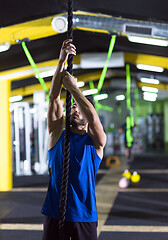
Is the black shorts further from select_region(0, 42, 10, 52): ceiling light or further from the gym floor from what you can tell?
select_region(0, 42, 10, 52): ceiling light

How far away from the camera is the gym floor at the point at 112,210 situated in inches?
155

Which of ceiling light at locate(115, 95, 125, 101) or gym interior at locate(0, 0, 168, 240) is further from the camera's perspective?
ceiling light at locate(115, 95, 125, 101)

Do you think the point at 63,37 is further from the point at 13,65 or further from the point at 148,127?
the point at 148,127

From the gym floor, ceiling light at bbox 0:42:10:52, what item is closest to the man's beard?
the gym floor

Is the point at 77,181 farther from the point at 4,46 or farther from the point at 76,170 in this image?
the point at 4,46

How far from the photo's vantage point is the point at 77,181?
171 centimetres

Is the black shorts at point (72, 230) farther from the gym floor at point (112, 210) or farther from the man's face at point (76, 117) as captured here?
the gym floor at point (112, 210)

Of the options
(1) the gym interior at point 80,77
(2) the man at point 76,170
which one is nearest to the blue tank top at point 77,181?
(2) the man at point 76,170

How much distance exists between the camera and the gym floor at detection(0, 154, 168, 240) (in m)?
3.93

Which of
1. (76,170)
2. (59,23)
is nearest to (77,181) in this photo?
(76,170)

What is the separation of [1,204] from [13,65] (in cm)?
264

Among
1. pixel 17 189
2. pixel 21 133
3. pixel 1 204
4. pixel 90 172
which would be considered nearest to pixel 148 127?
pixel 21 133

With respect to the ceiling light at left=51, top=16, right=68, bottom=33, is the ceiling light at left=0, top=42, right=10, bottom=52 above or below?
below

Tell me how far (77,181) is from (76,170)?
6 centimetres
